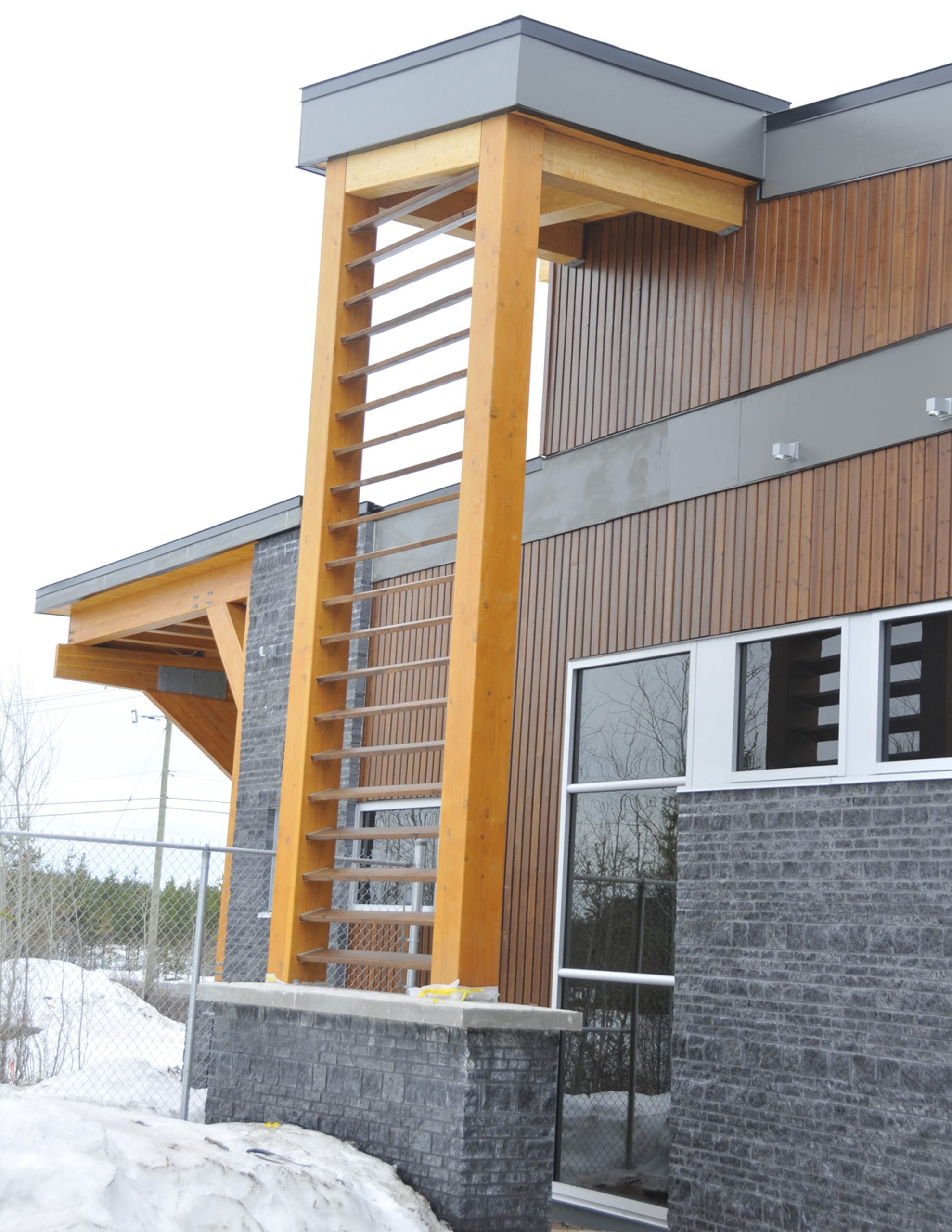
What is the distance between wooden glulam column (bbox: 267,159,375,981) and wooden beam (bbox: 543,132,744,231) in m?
1.29

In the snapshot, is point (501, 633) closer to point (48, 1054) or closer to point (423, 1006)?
point (423, 1006)

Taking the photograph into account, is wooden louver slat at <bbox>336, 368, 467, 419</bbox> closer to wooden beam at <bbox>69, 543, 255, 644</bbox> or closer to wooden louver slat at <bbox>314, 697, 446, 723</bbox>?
wooden louver slat at <bbox>314, 697, 446, 723</bbox>

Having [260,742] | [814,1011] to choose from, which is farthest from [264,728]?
[814,1011]

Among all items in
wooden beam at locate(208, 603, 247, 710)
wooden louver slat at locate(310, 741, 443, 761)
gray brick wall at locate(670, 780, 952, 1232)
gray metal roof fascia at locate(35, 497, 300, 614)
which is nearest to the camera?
gray brick wall at locate(670, 780, 952, 1232)

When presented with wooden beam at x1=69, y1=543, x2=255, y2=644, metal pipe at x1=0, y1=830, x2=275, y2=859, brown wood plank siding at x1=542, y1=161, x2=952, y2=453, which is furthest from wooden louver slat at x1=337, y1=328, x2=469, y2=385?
wooden beam at x1=69, y1=543, x2=255, y2=644

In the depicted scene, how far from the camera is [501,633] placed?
6.84 m

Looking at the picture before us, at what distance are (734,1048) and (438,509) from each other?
5017 mm

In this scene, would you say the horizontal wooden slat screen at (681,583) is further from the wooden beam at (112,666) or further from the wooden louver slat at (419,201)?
the wooden beam at (112,666)

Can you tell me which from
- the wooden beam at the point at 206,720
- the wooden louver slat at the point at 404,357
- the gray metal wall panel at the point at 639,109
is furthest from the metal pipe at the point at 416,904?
the wooden beam at the point at 206,720

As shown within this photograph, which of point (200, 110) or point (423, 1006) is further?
point (200, 110)

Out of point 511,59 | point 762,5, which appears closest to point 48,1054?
point 511,59

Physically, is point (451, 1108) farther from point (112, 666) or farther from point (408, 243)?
point (112, 666)

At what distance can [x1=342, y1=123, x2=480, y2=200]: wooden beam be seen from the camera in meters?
7.47

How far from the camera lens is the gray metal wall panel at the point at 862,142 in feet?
24.0
